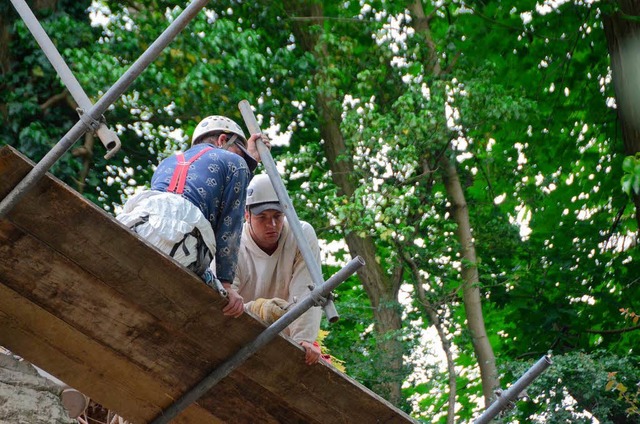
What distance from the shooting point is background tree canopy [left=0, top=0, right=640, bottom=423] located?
13.4 m

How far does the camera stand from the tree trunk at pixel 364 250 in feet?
45.6

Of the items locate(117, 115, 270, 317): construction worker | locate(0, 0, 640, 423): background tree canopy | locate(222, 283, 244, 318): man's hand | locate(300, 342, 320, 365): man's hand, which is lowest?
locate(222, 283, 244, 318): man's hand

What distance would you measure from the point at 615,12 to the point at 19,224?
8.87m

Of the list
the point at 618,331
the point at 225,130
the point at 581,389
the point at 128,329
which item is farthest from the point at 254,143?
the point at 618,331

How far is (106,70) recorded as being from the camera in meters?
12.5

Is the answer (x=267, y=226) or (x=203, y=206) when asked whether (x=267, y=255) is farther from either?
(x=203, y=206)

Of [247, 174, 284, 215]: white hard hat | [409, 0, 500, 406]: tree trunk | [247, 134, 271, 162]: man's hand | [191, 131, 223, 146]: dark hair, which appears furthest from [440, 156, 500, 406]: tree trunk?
[191, 131, 223, 146]: dark hair

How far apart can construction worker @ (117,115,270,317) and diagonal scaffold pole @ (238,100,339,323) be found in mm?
76

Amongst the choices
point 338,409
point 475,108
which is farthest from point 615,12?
point 338,409

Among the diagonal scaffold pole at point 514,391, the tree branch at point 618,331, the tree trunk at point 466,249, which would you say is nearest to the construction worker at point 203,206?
the diagonal scaffold pole at point 514,391

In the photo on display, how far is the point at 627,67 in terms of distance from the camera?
11.4 m

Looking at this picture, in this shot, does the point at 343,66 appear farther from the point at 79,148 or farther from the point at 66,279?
the point at 66,279

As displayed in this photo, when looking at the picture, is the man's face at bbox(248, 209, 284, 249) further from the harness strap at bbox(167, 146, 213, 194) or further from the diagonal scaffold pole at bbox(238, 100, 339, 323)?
the harness strap at bbox(167, 146, 213, 194)

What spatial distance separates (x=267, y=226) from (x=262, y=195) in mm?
164
